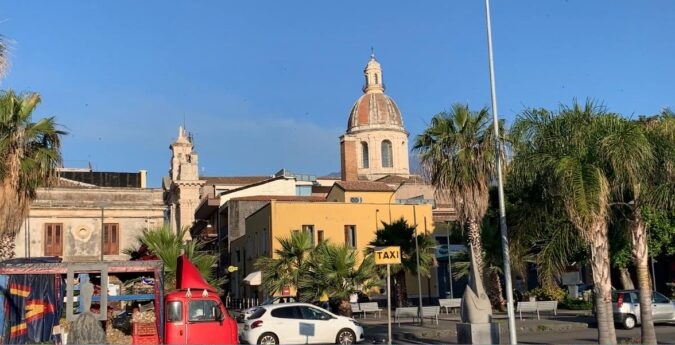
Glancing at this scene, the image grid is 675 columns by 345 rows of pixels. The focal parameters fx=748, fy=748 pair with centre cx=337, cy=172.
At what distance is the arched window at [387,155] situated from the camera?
10512cm

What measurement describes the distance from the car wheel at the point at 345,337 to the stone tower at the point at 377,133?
78999mm

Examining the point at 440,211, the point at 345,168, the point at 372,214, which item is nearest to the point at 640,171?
the point at 372,214

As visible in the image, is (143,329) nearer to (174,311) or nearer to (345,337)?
(174,311)

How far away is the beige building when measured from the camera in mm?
52656

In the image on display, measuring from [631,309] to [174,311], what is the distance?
1619 cm

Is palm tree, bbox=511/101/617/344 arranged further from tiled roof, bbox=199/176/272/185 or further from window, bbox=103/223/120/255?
tiled roof, bbox=199/176/272/185

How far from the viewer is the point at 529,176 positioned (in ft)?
52.2

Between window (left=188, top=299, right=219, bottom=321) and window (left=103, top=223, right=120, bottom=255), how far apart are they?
125 feet

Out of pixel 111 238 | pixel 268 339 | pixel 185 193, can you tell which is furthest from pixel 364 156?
pixel 268 339

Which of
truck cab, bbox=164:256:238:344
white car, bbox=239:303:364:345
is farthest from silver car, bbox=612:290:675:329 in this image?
truck cab, bbox=164:256:238:344

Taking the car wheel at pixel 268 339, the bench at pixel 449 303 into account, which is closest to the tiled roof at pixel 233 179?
the bench at pixel 449 303

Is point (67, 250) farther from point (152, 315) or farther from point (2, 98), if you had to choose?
point (152, 315)

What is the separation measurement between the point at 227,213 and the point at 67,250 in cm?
1169

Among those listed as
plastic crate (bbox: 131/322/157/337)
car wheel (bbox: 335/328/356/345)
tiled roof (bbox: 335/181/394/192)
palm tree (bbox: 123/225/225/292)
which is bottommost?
car wheel (bbox: 335/328/356/345)
